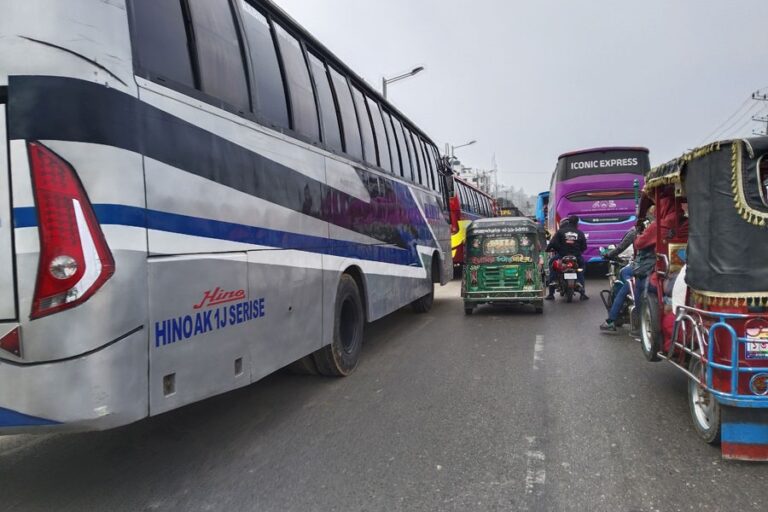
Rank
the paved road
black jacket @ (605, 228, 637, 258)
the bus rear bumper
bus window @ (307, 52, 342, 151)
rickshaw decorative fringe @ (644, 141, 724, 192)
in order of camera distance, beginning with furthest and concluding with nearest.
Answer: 1. black jacket @ (605, 228, 637, 258)
2. bus window @ (307, 52, 342, 151)
3. rickshaw decorative fringe @ (644, 141, 724, 192)
4. the paved road
5. the bus rear bumper

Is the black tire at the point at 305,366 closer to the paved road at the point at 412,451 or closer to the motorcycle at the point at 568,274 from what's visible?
the paved road at the point at 412,451

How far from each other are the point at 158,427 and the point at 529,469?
9.57ft

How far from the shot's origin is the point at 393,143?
320 inches

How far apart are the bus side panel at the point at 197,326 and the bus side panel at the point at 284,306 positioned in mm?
121

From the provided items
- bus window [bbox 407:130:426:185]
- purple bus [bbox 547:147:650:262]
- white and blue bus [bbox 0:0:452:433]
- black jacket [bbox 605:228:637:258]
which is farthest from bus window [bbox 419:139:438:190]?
white and blue bus [bbox 0:0:452:433]

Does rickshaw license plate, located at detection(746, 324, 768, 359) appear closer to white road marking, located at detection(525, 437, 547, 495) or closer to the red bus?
white road marking, located at detection(525, 437, 547, 495)

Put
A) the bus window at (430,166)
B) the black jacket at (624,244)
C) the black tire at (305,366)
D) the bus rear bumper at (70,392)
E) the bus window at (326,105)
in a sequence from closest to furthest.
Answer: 1. the bus rear bumper at (70,392)
2. the bus window at (326,105)
3. the black tire at (305,366)
4. the black jacket at (624,244)
5. the bus window at (430,166)

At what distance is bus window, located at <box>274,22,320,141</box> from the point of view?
15.4ft

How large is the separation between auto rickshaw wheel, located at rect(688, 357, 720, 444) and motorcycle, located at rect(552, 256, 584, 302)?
707 cm

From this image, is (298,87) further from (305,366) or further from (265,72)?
(305,366)

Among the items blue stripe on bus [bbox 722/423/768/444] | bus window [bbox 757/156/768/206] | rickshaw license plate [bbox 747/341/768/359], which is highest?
bus window [bbox 757/156/768/206]

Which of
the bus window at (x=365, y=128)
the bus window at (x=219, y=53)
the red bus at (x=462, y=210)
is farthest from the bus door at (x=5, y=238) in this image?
the red bus at (x=462, y=210)

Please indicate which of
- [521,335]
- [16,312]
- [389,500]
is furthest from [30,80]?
[521,335]

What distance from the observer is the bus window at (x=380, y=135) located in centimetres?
726
